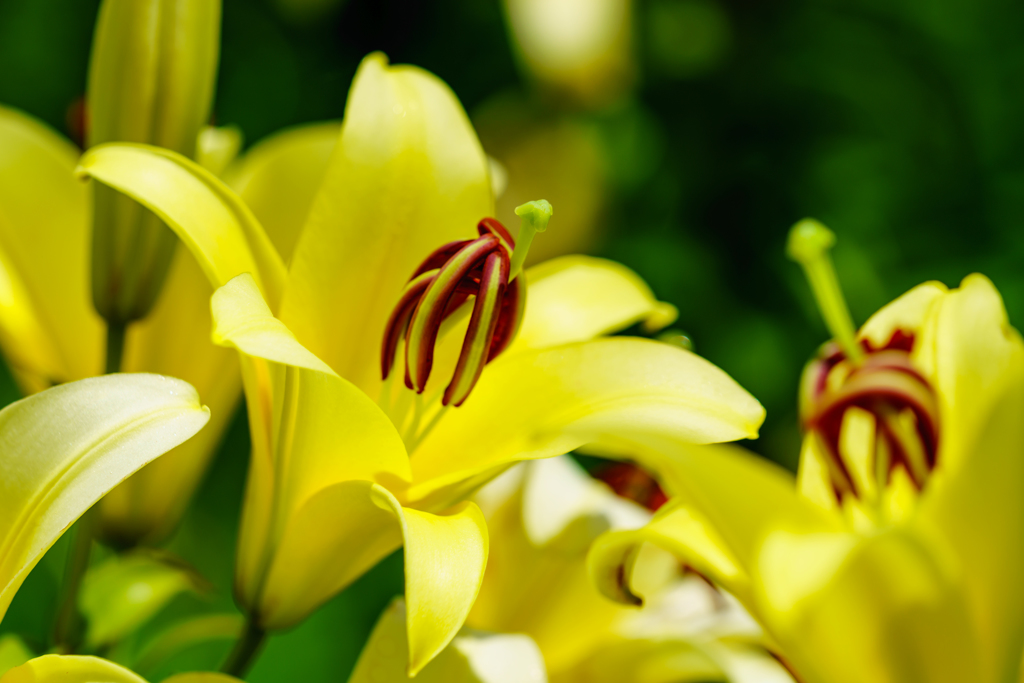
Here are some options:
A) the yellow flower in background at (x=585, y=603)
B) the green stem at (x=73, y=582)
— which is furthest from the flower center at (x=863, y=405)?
the green stem at (x=73, y=582)

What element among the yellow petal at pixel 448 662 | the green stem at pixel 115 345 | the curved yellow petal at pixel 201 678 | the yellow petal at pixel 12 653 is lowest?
the yellow petal at pixel 12 653

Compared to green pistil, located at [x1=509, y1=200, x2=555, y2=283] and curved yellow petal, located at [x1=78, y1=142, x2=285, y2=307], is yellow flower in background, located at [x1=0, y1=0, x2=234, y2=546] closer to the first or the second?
curved yellow petal, located at [x1=78, y1=142, x2=285, y2=307]

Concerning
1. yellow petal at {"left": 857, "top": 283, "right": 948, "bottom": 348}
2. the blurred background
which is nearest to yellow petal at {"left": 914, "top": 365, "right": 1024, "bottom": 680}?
yellow petal at {"left": 857, "top": 283, "right": 948, "bottom": 348}

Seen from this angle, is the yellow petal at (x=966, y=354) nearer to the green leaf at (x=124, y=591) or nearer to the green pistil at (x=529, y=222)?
the green pistil at (x=529, y=222)

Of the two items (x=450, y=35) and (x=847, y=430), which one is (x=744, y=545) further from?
(x=450, y=35)

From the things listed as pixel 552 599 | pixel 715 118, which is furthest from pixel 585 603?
A: pixel 715 118

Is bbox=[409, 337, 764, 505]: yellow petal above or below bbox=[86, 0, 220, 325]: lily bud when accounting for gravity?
below
